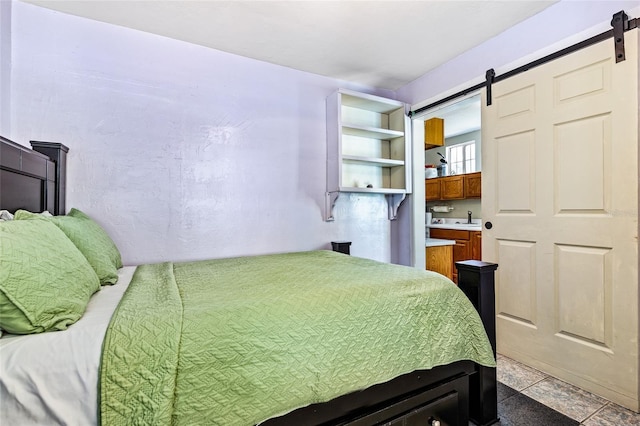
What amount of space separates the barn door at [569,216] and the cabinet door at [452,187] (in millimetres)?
2363

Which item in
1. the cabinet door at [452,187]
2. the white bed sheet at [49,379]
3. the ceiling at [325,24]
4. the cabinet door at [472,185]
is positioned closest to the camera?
the white bed sheet at [49,379]

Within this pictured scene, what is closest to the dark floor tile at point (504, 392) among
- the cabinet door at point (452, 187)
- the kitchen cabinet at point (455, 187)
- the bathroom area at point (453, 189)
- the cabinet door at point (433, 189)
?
the bathroom area at point (453, 189)

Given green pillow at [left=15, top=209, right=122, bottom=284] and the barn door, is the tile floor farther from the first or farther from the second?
green pillow at [left=15, top=209, right=122, bottom=284]

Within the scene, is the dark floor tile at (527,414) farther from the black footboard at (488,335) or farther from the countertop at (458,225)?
the countertop at (458,225)

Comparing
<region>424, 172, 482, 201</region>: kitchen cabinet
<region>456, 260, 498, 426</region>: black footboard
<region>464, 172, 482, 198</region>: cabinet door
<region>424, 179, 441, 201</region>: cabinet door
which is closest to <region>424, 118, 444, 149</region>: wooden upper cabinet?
<region>424, 172, 482, 201</region>: kitchen cabinet

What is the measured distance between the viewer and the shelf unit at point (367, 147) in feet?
9.11

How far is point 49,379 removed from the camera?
783 mm

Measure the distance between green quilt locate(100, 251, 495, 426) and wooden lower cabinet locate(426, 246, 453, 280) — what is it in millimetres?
2058

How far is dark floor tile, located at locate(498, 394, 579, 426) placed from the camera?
1.48 m

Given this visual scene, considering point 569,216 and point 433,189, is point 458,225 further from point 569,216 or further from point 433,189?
point 569,216

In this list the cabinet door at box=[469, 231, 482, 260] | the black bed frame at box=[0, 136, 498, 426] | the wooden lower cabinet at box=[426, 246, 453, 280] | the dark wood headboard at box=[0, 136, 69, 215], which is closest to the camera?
the black bed frame at box=[0, 136, 498, 426]

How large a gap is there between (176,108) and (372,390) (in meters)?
2.28

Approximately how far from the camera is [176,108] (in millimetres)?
2285

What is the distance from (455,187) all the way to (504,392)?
3.41 m
